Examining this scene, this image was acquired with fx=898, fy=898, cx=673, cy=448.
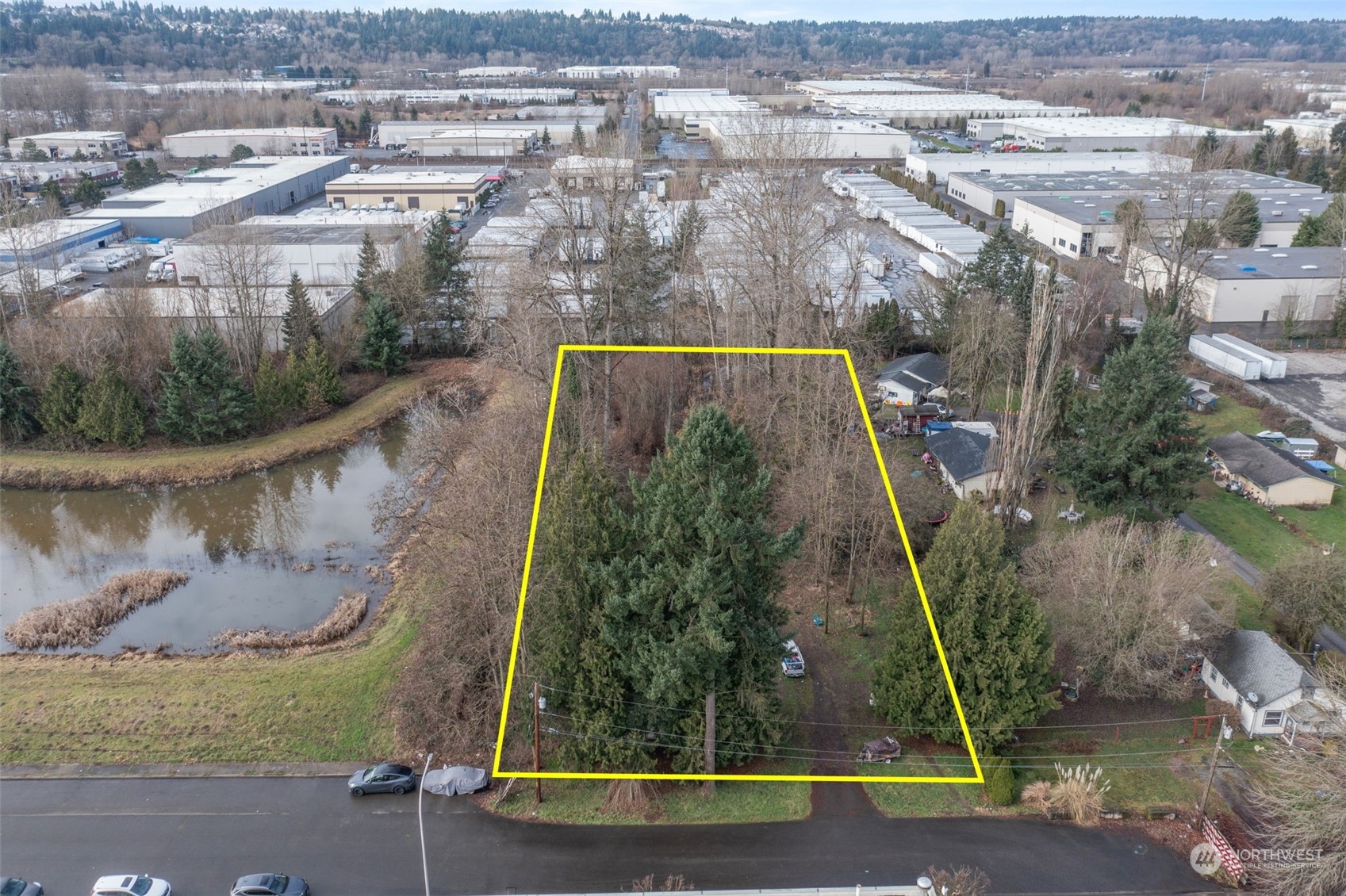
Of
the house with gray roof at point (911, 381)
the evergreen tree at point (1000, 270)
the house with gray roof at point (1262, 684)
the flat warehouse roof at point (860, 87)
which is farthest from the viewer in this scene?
the flat warehouse roof at point (860, 87)

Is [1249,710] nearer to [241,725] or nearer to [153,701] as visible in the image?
[241,725]

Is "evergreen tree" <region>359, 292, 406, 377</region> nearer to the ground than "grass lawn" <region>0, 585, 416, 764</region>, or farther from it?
farther from it

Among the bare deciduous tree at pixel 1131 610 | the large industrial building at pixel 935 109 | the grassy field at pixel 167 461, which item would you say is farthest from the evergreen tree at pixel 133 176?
the large industrial building at pixel 935 109

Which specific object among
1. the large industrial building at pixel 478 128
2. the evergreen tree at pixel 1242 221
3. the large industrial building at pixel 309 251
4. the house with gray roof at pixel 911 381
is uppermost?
the large industrial building at pixel 478 128

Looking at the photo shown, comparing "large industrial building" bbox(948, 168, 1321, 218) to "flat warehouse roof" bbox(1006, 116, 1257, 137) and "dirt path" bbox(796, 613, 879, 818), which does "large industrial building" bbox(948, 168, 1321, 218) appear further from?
"dirt path" bbox(796, 613, 879, 818)

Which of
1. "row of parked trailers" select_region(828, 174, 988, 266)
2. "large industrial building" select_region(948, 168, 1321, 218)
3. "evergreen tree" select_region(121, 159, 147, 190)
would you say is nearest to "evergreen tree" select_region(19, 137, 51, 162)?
"evergreen tree" select_region(121, 159, 147, 190)

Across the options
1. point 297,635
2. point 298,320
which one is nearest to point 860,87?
point 298,320

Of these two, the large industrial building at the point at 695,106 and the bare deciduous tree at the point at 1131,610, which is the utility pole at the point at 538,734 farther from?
the large industrial building at the point at 695,106

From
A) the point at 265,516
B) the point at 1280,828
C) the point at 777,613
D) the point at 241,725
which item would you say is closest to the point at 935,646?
the point at 777,613
